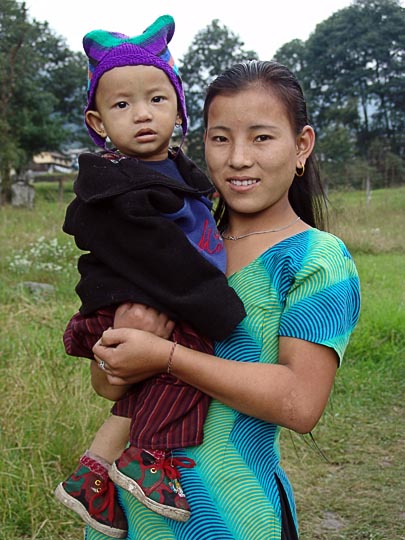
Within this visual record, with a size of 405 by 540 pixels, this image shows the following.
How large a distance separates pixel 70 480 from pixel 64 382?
6.86 feet

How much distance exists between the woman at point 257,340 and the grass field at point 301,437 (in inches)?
23.6

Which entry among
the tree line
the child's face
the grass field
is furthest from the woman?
the tree line

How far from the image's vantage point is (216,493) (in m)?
1.42

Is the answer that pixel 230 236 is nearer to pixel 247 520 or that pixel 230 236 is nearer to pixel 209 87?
pixel 209 87

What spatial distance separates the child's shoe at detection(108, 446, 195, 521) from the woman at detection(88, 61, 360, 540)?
0.9 inches

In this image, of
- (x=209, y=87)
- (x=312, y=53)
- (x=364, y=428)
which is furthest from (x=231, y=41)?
(x=209, y=87)

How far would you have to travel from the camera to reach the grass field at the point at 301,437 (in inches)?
121

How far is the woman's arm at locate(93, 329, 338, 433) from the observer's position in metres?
1.38

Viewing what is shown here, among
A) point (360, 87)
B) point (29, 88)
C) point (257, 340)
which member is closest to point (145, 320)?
point (257, 340)

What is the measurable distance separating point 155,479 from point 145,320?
11.8 inches

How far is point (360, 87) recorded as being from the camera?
1900 cm

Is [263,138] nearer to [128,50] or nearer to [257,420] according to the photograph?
[128,50]

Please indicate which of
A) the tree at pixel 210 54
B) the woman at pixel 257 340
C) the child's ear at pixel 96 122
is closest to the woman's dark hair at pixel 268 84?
the woman at pixel 257 340

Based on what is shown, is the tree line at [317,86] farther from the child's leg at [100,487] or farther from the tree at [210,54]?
the child's leg at [100,487]
